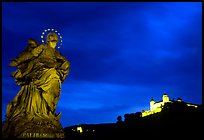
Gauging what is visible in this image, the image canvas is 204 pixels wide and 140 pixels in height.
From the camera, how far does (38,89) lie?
457 inches

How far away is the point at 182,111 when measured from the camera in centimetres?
4106

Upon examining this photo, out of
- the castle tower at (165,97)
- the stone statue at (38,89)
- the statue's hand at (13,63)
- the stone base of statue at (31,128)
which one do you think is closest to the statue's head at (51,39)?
the stone statue at (38,89)

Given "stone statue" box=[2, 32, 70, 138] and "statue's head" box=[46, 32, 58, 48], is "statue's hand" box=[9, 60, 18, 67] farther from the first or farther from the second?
"statue's head" box=[46, 32, 58, 48]

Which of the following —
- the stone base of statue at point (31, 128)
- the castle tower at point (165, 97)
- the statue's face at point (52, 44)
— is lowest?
the stone base of statue at point (31, 128)

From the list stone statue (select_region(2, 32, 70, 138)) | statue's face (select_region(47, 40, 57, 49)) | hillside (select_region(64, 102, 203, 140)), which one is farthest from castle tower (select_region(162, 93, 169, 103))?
stone statue (select_region(2, 32, 70, 138))

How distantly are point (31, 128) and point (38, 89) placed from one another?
4.81 ft

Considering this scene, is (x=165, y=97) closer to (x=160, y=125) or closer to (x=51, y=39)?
(x=160, y=125)

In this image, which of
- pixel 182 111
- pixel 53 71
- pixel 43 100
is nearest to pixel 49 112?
pixel 43 100

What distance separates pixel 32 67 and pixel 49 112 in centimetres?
151

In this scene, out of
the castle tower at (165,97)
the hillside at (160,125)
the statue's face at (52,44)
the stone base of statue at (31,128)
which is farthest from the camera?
the castle tower at (165,97)

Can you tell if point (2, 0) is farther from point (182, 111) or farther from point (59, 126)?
point (182, 111)

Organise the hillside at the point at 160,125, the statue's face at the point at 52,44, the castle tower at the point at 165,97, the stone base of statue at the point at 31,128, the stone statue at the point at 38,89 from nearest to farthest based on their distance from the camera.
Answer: the stone base of statue at the point at 31,128
the stone statue at the point at 38,89
the statue's face at the point at 52,44
the hillside at the point at 160,125
the castle tower at the point at 165,97

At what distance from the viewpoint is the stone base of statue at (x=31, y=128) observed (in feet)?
34.3

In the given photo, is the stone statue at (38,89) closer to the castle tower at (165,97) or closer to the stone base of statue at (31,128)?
the stone base of statue at (31,128)
